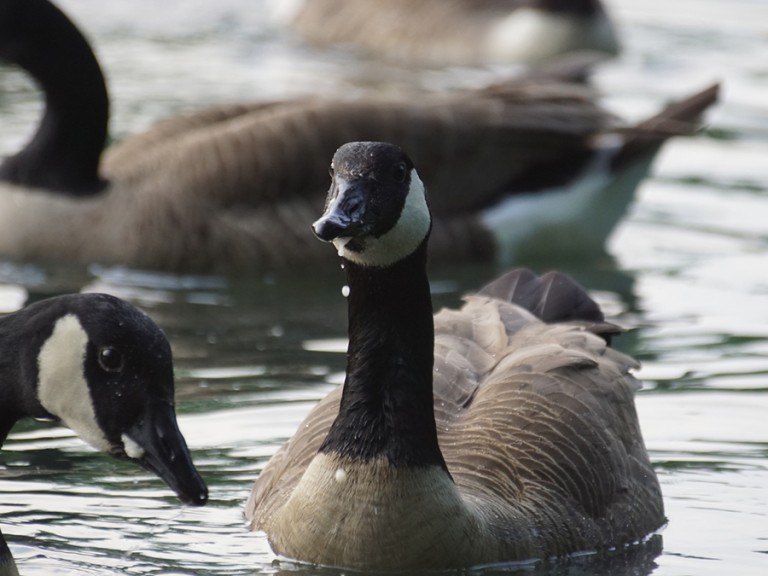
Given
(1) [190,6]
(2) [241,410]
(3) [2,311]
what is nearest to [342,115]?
(3) [2,311]

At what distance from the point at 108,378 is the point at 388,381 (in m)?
1.21

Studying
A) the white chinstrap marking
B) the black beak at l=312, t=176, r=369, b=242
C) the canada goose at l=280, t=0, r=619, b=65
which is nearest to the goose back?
the white chinstrap marking

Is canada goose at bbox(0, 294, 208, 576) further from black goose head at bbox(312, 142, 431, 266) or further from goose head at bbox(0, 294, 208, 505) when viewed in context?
black goose head at bbox(312, 142, 431, 266)

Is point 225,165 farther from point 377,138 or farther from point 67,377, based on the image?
point 67,377

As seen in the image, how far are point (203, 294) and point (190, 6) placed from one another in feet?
34.0

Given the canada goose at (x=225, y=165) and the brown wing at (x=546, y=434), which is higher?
the canada goose at (x=225, y=165)

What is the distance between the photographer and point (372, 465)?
6.88 m

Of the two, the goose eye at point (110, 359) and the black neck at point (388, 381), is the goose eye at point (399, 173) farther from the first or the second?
the goose eye at point (110, 359)

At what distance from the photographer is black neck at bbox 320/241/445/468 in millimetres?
6867

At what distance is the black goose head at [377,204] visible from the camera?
6473 mm

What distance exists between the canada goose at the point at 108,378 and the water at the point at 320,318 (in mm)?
967

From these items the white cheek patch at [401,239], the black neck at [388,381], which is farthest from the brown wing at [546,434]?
the white cheek patch at [401,239]

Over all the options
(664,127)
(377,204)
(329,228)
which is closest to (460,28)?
(664,127)

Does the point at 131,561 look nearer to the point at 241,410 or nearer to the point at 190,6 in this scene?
the point at 241,410
